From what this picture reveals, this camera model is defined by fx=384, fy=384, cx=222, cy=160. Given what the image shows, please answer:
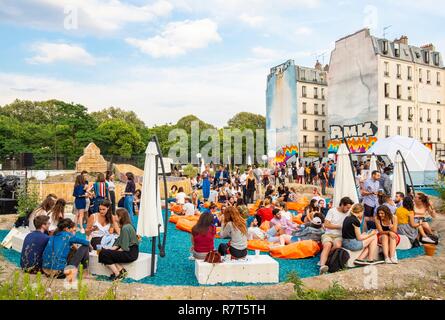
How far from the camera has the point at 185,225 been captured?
12.0 m

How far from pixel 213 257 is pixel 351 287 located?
2306 mm

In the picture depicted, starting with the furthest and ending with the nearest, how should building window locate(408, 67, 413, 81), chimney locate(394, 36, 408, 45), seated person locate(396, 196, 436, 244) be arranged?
1. chimney locate(394, 36, 408, 45)
2. building window locate(408, 67, 413, 81)
3. seated person locate(396, 196, 436, 244)

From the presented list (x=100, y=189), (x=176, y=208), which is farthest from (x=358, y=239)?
(x=176, y=208)

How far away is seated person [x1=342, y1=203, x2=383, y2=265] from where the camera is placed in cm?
709

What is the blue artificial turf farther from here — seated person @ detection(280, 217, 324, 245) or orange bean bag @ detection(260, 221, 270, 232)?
orange bean bag @ detection(260, 221, 270, 232)

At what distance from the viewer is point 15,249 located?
904cm

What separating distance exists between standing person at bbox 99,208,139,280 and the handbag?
1.26 metres

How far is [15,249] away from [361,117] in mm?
39644

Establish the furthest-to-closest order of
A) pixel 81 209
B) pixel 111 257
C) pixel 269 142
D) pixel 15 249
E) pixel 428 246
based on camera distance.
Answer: pixel 269 142 → pixel 81 209 → pixel 15 249 → pixel 428 246 → pixel 111 257

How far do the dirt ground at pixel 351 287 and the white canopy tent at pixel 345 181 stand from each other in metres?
2.16

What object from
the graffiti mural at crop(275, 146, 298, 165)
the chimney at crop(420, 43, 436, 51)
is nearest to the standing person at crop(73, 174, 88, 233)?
the graffiti mural at crop(275, 146, 298, 165)

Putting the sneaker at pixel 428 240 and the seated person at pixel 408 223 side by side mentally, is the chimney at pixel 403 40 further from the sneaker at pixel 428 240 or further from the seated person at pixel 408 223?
the sneaker at pixel 428 240
